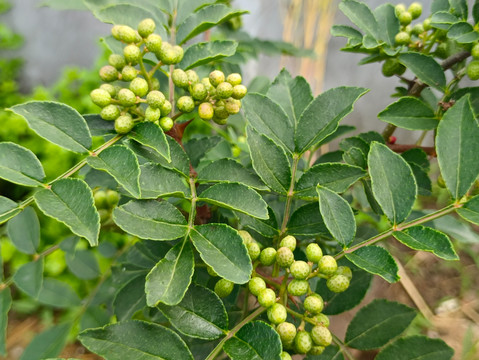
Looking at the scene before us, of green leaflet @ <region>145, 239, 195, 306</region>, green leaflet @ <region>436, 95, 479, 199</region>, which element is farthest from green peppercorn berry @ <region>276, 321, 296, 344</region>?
green leaflet @ <region>436, 95, 479, 199</region>

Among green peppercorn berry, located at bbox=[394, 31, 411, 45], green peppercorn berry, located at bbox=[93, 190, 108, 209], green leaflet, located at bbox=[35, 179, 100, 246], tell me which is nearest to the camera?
green leaflet, located at bbox=[35, 179, 100, 246]

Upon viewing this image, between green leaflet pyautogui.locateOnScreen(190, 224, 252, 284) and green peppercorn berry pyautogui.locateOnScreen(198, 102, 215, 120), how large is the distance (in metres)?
0.14

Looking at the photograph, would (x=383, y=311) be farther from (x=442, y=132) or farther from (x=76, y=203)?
(x=76, y=203)

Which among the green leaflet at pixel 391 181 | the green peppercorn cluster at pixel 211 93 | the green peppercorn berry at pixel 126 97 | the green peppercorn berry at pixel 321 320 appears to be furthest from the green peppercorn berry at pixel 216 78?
→ the green peppercorn berry at pixel 321 320

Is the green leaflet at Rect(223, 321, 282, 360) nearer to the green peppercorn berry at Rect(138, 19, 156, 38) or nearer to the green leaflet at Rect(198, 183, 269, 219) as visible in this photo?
the green leaflet at Rect(198, 183, 269, 219)

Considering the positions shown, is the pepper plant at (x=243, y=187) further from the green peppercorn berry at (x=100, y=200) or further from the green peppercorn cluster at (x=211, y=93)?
the green peppercorn berry at (x=100, y=200)

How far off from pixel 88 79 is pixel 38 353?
1.81 meters

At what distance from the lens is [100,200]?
800 millimetres

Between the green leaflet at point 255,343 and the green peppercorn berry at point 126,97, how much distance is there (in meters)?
0.29

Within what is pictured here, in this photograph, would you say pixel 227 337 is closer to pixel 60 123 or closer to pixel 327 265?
pixel 327 265

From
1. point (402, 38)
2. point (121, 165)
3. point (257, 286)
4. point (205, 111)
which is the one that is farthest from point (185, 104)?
point (402, 38)

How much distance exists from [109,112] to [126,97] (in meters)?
0.03

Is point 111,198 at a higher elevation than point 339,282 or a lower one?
lower

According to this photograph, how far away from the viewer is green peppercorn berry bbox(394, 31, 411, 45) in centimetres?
63
